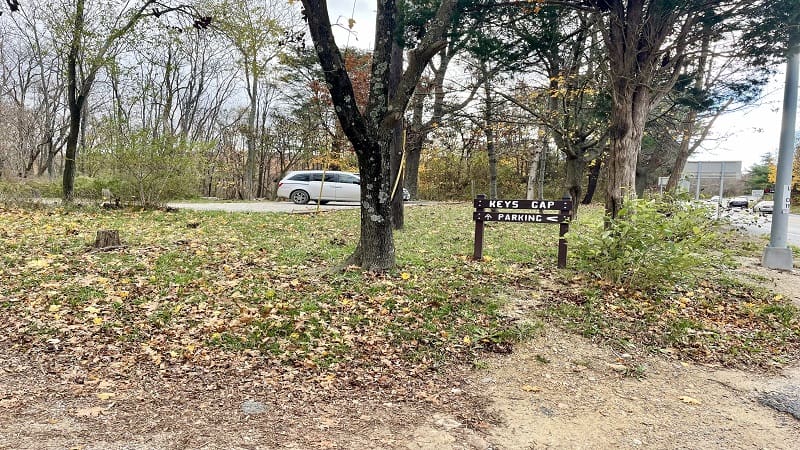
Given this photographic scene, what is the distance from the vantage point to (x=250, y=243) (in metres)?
7.24

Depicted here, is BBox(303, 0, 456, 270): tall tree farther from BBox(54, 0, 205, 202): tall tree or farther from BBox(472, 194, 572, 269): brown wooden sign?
BBox(54, 0, 205, 202): tall tree

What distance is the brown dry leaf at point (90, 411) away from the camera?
2.73 m

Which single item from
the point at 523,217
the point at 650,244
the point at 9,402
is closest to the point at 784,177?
the point at 650,244

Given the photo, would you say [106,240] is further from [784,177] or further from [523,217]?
[784,177]

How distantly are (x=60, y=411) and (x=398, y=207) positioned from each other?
269 inches

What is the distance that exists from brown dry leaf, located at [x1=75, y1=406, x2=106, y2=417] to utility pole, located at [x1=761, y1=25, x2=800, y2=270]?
31.4 feet

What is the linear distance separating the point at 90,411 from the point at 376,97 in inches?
155

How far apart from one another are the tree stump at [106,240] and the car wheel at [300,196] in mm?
9819

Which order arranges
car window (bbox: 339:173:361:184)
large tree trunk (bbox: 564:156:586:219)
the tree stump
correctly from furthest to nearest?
car window (bbox: 339:173:361:184) < large tree trunk (bbox: 564:156:586:219) < the tree stump

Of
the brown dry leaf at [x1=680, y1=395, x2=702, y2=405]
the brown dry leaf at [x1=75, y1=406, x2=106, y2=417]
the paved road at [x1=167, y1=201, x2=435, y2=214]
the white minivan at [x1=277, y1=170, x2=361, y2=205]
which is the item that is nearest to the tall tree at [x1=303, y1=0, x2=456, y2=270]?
the brown dry leaf at [x1=75, y1=406, x2=106, y2=417]

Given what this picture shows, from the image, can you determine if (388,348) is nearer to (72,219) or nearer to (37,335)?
(37,335)

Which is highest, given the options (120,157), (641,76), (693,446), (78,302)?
(641,76)

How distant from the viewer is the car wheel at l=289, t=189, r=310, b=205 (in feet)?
53.0

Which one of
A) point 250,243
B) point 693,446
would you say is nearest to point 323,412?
point 693,446
